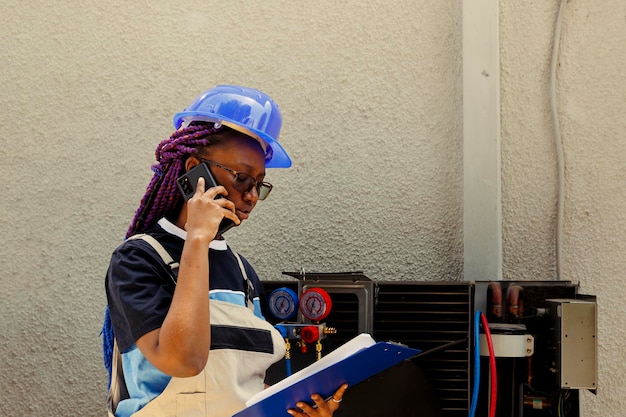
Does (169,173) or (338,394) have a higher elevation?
(169,173)

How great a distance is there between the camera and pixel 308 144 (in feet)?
7.88

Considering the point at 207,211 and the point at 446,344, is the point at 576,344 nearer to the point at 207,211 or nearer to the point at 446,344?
the point at 446,344

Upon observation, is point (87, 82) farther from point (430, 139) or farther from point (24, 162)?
point (430, 139)

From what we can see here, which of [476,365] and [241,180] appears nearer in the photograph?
[241,180]

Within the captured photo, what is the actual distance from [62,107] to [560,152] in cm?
184

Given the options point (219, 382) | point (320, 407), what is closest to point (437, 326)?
point (320, 407)

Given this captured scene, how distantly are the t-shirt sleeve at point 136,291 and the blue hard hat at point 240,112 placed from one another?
348 mm

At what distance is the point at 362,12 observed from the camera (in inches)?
94.9

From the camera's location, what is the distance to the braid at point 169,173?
1.55 metres

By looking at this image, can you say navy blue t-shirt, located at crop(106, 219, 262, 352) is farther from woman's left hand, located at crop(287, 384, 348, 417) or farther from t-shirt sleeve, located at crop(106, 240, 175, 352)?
woman's left hand, located at crop(287, 384, 348, 417)

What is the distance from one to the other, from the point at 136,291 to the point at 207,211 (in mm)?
218

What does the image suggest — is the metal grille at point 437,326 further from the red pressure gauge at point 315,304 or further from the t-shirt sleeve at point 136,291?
the t-shirt sleeve at point 136,291

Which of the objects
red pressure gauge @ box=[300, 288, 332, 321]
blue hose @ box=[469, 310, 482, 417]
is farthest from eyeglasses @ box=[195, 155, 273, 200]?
blue hose @ box=[469, 310, 482, 417]

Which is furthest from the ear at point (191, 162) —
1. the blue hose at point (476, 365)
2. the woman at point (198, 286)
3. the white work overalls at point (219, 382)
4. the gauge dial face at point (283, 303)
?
the blue hose at point (476, 365)
